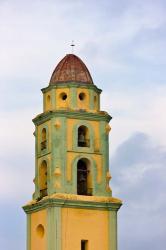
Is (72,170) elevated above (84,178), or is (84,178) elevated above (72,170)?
(72,170)

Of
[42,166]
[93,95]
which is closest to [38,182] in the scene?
[42,166]

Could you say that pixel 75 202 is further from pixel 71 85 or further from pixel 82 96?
pixel 71 85

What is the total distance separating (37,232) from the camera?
6962 centimetres

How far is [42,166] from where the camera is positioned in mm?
71000

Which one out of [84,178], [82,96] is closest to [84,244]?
[84,178]

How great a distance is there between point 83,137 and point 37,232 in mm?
6605

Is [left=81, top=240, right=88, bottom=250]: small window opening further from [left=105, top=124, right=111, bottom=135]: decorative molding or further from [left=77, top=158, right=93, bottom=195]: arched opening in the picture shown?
[left=105, top=124, right=111, bottom=135]: decorative molding

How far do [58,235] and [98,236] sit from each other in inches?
112

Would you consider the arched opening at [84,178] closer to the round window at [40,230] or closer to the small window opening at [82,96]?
the round window at [40,230]

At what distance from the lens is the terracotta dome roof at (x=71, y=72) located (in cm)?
7119

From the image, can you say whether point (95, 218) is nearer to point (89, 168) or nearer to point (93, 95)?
point (89, 168)

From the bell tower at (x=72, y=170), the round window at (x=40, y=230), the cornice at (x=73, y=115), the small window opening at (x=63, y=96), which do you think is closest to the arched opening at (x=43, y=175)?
the bell tower at (x=72, y=170)

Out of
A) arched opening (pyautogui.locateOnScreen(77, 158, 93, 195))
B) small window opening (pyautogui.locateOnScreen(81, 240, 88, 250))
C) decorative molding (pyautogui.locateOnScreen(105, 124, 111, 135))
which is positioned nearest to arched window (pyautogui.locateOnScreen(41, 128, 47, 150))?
arched opening (pyautogui.locateOnScreen(77, 158, 93, 195))

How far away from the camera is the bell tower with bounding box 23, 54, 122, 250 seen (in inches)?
2682
